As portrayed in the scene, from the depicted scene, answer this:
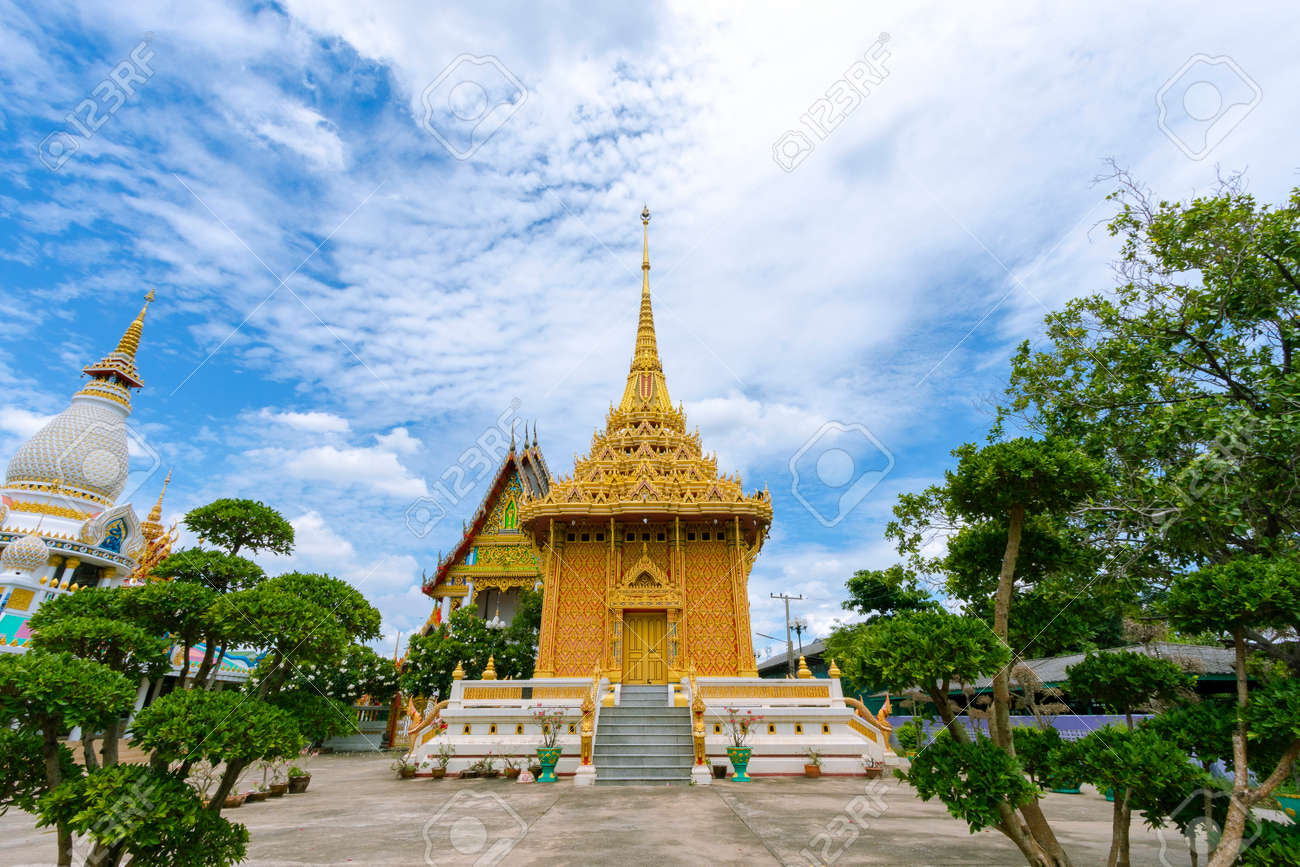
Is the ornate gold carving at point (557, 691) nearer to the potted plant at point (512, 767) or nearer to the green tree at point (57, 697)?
the potted plant at point (512, 767)

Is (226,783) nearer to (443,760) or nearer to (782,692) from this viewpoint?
(443,760)

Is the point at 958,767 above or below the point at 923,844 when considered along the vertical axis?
above

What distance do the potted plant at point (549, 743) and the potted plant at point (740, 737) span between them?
3361 mm

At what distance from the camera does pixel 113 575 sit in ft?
67.1

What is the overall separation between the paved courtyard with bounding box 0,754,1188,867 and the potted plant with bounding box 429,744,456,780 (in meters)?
1.41

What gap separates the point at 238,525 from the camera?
5965mm

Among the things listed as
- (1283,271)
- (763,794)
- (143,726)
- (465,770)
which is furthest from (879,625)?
(465,770)

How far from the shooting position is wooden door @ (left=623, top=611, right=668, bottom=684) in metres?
16.2

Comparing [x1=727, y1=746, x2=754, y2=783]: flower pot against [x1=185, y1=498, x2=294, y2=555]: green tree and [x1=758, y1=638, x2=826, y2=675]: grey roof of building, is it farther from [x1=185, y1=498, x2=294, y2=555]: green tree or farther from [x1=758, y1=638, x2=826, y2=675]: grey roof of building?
[x1=758, y1=638, x2=826, y2=675]: grey roof of building

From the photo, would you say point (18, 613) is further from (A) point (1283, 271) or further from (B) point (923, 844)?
(A) point (1283, 271)

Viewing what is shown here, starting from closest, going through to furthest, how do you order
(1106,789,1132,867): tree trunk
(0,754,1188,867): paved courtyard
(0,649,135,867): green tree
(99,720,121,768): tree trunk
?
(0,649,135,867): green tree, (99,720,121,768): tree trunk, (1106,789,1132,867): tree trunk, (0,754,1188,867): paved courtyard

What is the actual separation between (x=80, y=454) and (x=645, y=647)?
1966 cm

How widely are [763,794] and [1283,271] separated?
31.3 feet

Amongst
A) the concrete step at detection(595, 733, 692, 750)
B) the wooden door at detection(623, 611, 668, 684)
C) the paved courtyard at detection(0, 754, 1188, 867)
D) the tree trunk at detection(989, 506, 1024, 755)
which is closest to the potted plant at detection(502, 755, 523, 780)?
the paved courtyard at detection(0, 754, 1188, 867)
